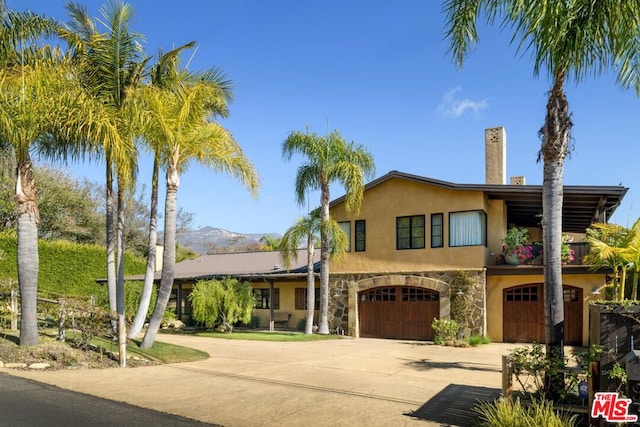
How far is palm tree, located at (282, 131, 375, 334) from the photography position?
2217cm

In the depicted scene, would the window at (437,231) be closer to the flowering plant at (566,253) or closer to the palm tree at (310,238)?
the palm tree at (310,238)

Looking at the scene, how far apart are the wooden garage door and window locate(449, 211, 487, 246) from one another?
247 centimetres

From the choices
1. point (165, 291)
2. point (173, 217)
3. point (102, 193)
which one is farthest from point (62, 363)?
point (102, 193)

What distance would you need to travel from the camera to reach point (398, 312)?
2309 cm

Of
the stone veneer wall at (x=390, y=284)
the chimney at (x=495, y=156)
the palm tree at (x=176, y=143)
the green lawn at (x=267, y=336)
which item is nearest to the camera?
the palm tree at (x=176, y=143)

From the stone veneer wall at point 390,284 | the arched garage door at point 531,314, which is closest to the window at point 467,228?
the stone veneer wall at point 390,284

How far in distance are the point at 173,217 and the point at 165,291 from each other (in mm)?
2166

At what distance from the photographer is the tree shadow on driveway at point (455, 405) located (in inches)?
320

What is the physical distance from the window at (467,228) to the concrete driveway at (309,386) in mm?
5725

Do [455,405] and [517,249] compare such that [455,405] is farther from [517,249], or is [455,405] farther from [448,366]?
[517,249]

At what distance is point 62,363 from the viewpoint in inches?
495

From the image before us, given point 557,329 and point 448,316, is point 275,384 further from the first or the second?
point 448,316

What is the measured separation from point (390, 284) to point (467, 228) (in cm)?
413

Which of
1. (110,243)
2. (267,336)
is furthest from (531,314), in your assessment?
(110,243)
